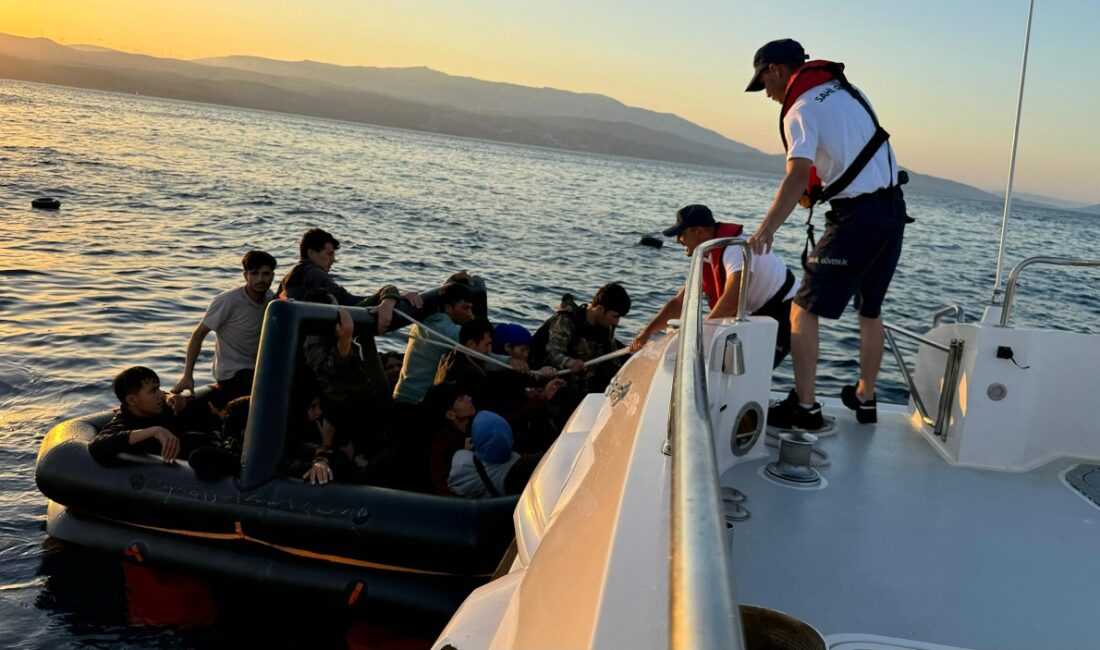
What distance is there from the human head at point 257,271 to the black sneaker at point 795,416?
11.1ft

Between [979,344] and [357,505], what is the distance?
9.96 feet

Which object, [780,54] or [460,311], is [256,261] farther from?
[780,54]

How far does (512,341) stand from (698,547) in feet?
16.6

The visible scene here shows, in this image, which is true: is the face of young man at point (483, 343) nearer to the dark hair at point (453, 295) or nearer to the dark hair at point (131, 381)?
the dark hair at point (453, 295)

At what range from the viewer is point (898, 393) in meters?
10.2

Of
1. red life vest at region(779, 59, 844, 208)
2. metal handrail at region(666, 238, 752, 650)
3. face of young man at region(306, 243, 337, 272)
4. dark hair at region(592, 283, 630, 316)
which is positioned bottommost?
dark hair at region(592, 283, 630, 316)

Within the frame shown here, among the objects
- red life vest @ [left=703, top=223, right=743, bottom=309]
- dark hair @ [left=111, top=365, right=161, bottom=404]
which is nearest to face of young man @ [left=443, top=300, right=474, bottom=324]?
red life vest @ [left=703, top=223, right=743, bottom=309]

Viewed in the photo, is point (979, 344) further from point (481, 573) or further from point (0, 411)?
point (0, 411)

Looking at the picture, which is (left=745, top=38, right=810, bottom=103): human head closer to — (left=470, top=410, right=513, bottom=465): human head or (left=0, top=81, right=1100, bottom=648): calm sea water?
(left=470, top=410, right=513, bottom=465): human head

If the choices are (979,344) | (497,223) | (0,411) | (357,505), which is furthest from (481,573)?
(497,223)

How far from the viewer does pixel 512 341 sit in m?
5.90

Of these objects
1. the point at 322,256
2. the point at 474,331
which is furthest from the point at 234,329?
the point at 474,331

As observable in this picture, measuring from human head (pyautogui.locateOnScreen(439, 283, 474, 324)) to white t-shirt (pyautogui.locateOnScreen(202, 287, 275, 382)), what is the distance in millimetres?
1227

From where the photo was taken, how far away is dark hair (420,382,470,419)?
4.75m
